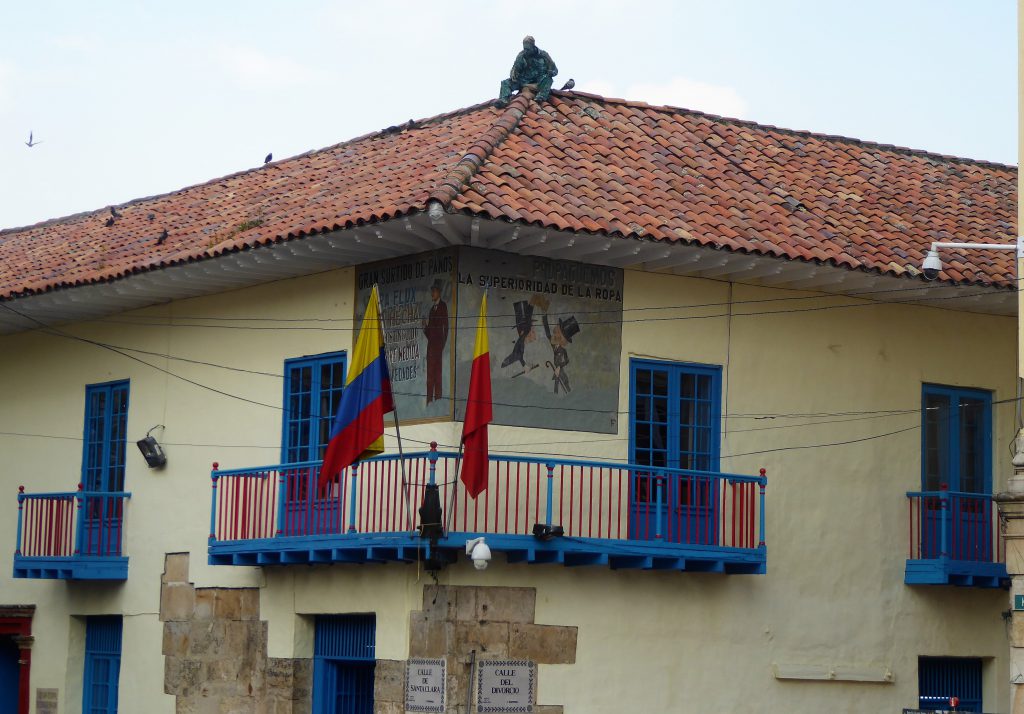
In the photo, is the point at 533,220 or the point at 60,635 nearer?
the point at 533,220

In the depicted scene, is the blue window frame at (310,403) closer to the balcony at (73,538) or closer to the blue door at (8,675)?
the balcony at (73,538)

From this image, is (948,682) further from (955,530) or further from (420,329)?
(420,329)

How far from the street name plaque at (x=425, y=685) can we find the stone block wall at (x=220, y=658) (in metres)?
1.86

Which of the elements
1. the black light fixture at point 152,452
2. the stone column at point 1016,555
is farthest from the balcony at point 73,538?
the stone column at point 1016,555

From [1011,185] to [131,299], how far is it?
412 inches

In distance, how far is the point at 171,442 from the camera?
21.0 m

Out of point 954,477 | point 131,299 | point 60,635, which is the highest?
point 131,299

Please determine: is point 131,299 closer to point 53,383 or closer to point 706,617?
point 53,383

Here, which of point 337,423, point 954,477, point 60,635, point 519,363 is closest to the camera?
point 337,423

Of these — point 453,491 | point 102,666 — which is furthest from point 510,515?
point 102,666

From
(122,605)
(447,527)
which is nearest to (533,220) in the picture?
(447,527)

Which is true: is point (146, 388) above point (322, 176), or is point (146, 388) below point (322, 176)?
below

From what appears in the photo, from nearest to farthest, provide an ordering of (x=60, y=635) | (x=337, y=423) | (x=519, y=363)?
(x=337, y=423), (x=519, y=363), (x=60, y=635)

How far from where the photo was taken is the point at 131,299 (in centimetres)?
2114
